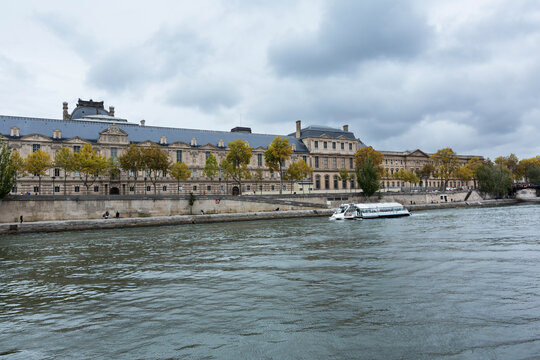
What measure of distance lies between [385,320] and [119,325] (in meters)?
7.96

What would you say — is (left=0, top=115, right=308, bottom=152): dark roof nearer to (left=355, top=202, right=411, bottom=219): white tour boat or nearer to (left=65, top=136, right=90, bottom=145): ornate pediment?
(left=65, top=136, right=90, bottom=145): ornate pediment

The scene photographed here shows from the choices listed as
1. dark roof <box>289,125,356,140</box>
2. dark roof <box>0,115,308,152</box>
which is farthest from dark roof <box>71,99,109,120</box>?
dark roof <box>289,125,356,140</box>

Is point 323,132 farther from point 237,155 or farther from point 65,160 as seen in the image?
point 65,160

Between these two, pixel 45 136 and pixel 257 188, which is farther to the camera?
pixel 257 188

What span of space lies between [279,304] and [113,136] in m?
62.7

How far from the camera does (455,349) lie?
8695mm

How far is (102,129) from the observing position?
68750 mm

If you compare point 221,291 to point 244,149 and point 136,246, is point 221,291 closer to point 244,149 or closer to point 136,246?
point 136,246

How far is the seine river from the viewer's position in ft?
30.1

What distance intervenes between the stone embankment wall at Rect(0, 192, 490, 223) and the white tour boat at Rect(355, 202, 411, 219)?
14.2 meters

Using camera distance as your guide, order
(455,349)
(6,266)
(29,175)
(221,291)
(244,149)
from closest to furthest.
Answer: (455,349), (221,291), (6,266), (29,175), (244,149)

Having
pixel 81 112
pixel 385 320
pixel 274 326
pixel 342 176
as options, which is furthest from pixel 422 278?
pixel 81 112

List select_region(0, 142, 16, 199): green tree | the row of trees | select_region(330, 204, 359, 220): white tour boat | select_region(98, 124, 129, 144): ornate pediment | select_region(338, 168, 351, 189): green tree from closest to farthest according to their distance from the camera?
select_region(0, 142, 16, 199): green tree → select_region(330, 204, 359, 220): white tour boat → the row of trees → select_region(98, 124, 129, 144): ornate pediment → select_region(338, 168, 351, 189): green tree

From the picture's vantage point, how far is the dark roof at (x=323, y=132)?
91625 millimetres
